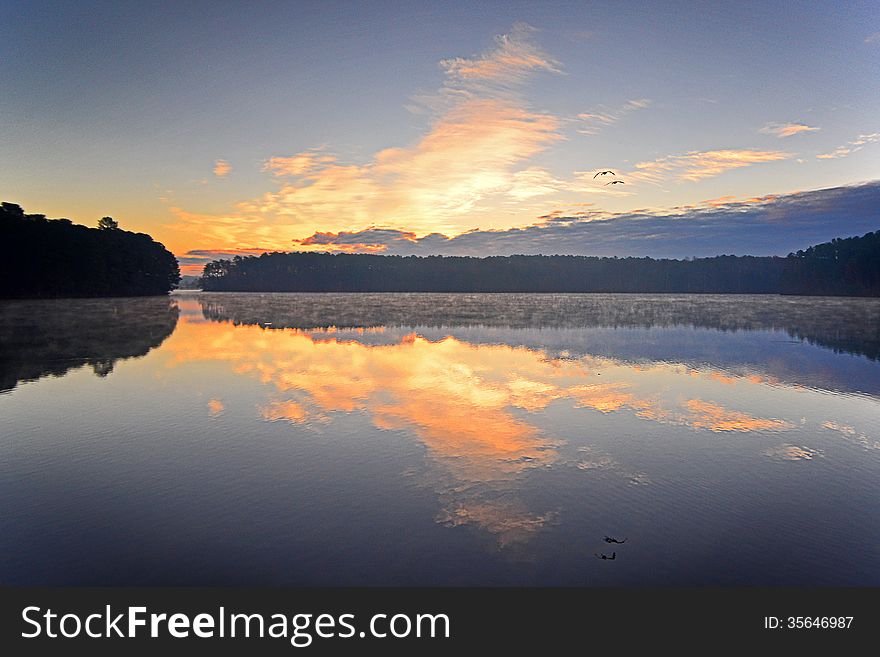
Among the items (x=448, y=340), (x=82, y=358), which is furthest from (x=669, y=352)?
(x=82, y=358)

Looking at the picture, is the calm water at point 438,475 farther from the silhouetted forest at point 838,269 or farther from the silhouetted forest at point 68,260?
the silhouetted forest at point 838,269

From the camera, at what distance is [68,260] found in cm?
9750

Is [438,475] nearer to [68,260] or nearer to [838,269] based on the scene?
[68,260]

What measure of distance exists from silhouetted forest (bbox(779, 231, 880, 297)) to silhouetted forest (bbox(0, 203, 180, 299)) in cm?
17716

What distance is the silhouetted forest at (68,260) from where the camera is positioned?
88.1 metres

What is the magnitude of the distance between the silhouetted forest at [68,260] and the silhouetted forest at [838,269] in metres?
177

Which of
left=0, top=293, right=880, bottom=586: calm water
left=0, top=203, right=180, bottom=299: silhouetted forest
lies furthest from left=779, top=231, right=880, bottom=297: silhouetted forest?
left=0, top=203, right=180, bottom=299: silhouetted forest

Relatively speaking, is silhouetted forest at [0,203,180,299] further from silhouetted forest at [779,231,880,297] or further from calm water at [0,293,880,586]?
silhouetted forest at [779,231,880,297]

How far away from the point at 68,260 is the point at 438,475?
112 m

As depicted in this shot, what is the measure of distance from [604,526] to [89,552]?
22.0 feet

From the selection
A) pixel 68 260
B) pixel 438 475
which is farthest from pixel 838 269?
pixel 68 260

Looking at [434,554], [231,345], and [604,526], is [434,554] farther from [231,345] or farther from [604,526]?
[231,345]

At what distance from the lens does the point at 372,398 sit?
15.6 metres

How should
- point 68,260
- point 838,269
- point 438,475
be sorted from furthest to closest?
point 838,269, point 68,260, point 438,475
